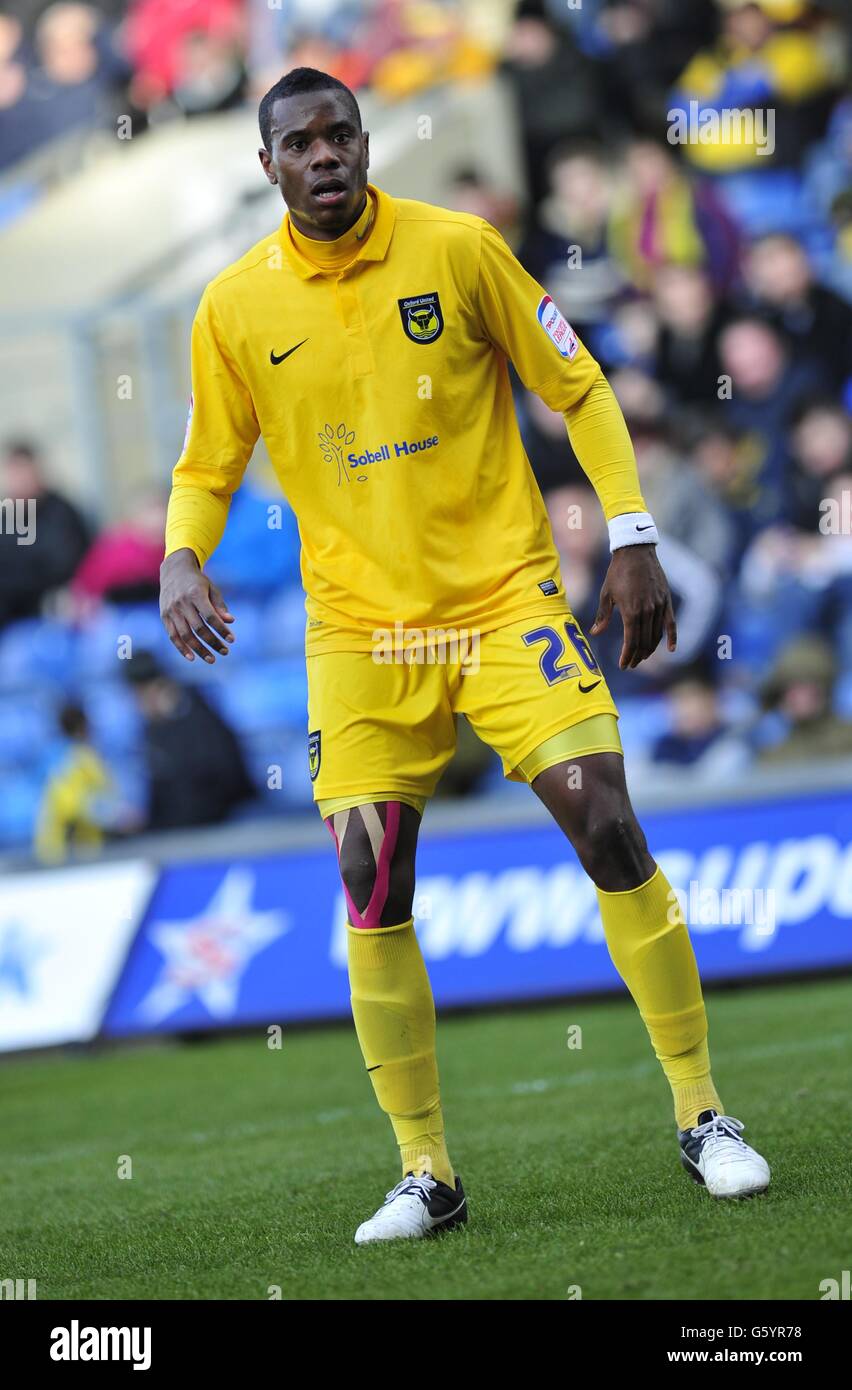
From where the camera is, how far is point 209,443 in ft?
13.2

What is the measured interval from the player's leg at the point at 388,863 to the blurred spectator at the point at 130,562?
705 centimetres

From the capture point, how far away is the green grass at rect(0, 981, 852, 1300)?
3242 millimetres

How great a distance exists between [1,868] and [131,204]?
599cm

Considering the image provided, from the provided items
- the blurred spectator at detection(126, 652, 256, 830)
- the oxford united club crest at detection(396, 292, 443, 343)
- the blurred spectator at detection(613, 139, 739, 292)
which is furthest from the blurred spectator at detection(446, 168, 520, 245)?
the oxford united club crest at detection(396, 292, 443, 343)

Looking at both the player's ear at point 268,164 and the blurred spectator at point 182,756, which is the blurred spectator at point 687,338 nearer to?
the blurred spectator at point 182,756

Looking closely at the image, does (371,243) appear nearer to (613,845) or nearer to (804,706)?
(613,845)

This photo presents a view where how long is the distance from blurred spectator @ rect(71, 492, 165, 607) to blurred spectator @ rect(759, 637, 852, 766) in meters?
3.69

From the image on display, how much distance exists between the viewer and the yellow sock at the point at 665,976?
12.4ft

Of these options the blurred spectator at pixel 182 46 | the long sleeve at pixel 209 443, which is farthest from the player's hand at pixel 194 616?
the blurred spectator at pixel 182 46

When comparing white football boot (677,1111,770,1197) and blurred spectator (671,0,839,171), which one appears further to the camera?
blurred spectator (671,0,839,171)

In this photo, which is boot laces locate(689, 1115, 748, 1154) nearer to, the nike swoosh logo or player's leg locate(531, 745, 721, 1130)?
player's leg locate(531, 745, 721, 1130)

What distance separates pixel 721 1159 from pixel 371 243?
2.01m
